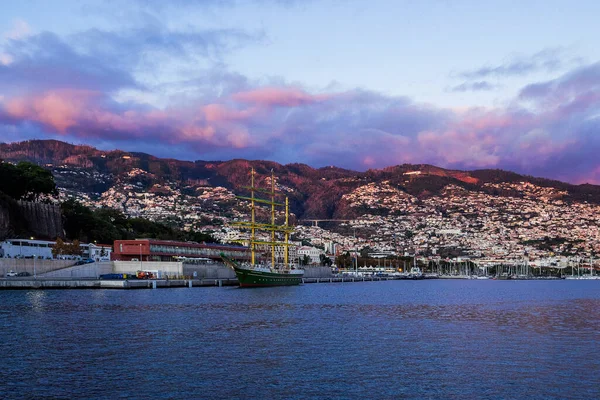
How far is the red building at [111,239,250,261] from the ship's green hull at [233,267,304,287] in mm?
10615

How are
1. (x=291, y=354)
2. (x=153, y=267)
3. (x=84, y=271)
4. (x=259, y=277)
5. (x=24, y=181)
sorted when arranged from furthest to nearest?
(x=24, y=181) → (x=153, y=267) → (x=259, y=277) → (x=84, y=271) → (x=291, y=354)

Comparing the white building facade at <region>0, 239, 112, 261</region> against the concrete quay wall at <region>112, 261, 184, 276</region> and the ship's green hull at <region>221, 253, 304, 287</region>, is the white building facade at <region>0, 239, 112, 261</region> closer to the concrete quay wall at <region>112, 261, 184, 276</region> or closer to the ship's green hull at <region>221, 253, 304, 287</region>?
the concrete quay wall at <region>112, 261, 184, 276</region>

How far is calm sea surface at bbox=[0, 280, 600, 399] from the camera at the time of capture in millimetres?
24062

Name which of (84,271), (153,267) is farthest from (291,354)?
(153,267)

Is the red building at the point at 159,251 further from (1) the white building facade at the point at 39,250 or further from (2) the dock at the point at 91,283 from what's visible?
(2) the dock at the point at 91,283

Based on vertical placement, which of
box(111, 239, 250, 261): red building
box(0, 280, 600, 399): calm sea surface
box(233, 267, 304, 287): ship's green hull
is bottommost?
box(0, 280, 600, 399): calm sea surface

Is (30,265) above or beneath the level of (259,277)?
above

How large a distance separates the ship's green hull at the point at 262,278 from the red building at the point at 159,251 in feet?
34.8

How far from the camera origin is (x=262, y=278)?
9762 centimetres

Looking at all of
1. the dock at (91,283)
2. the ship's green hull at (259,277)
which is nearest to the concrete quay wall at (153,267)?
the dock at (91,283)

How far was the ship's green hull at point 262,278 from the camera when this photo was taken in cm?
9319

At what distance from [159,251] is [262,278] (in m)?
20.3

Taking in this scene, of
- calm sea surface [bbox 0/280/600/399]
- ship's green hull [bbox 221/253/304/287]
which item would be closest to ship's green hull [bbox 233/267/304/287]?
ship's green hull [bbox 221/253/304/287]

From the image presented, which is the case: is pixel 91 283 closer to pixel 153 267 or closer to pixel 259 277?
pixel 153 267
